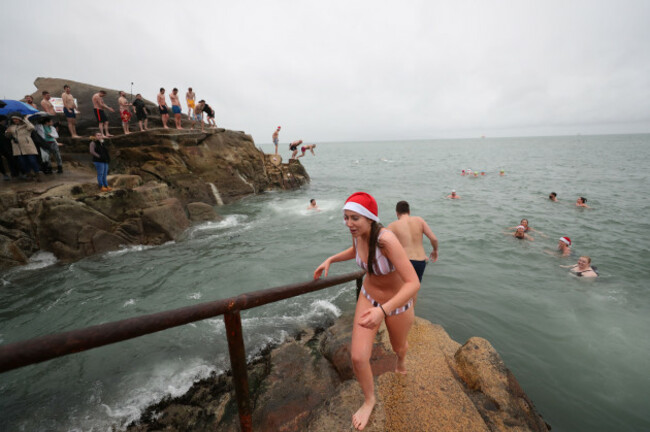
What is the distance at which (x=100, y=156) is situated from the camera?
9.62 m

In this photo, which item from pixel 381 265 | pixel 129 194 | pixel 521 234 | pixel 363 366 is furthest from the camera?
pixel 521 234

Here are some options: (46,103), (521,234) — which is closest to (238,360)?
(521,234)

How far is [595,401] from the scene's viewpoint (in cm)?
418

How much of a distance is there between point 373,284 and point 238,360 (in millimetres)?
1372

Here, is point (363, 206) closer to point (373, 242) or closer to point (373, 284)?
point (373, 242)

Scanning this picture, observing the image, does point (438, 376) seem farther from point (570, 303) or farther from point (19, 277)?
point (19, 277)

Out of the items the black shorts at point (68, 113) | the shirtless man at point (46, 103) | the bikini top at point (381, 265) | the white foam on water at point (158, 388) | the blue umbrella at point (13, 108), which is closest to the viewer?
the bikini top at point (381, 265)

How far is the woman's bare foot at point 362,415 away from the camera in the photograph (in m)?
2.41

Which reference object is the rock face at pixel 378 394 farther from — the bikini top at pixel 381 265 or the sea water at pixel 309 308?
the bikini top at pixel 381 265

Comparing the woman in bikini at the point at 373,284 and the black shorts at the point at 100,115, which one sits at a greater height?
the black shorts at the point at 100,115

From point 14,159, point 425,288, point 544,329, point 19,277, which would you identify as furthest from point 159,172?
point 544,329

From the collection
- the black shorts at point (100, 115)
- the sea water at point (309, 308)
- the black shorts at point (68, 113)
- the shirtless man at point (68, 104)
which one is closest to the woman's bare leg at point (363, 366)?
the sea water at point (309, 308)

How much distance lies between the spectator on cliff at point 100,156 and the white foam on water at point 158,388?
8.52m

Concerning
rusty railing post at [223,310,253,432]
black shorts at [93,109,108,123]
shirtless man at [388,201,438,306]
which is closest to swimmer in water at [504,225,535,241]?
shirtless man at [388,201,438,306]
